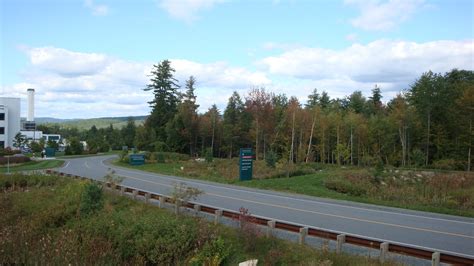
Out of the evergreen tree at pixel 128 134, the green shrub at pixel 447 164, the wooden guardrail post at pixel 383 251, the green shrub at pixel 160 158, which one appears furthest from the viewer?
the evergreen tree at pixel 128 134

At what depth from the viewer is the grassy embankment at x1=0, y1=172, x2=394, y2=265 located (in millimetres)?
10266

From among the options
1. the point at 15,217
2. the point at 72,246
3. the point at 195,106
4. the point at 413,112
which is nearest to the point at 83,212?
the point at 15,217

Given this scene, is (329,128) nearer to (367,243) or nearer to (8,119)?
(367,243)

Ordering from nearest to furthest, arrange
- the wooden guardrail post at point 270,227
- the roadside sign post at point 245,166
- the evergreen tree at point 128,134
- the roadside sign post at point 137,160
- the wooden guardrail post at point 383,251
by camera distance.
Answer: the wooden guardrail post at point 383,251, the wooden guardrail post at point 270,227, the roadside sign post at point 245,166, the roadside sign post at point 137,160, the evergreen tree at point 128,134

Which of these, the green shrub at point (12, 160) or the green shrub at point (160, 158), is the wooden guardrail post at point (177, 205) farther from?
the green shrub at point (12, 160)

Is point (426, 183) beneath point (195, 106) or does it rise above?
beneath

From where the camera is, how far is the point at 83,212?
15438mm

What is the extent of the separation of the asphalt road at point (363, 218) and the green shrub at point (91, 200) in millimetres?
5152

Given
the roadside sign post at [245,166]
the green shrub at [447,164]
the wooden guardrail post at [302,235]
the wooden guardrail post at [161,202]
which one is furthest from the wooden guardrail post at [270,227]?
→ the green shrub at [447,164]

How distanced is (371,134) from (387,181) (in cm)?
2766

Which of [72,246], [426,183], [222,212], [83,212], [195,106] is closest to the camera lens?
[72,246]

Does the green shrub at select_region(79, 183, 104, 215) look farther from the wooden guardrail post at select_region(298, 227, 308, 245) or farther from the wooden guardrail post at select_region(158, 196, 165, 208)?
the wooden guardrail post at select_region(298, 227, 308, 245)

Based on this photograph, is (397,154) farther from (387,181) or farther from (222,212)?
(222,212)

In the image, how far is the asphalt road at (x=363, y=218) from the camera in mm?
13047
